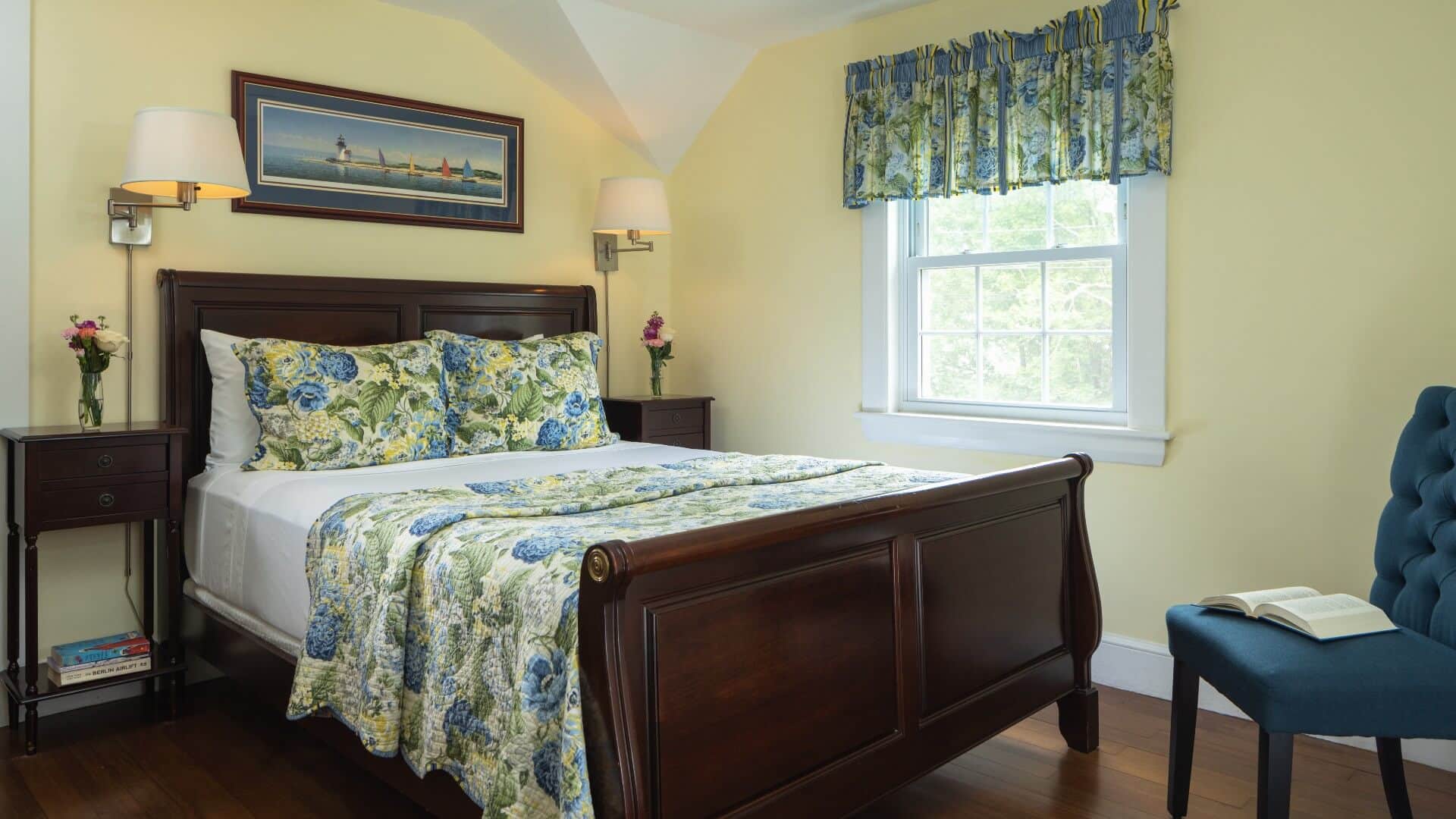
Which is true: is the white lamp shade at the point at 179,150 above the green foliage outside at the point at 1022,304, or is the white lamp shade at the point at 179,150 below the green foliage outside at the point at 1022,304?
above

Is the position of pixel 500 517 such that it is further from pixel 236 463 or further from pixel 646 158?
pixel 646 158

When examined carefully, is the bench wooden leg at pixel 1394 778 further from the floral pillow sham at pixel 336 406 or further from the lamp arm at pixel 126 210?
the lamp arm at pixel 126 210

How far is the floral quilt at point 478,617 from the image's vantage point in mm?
1684

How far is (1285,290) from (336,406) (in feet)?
9.32

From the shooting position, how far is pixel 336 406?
122 inches

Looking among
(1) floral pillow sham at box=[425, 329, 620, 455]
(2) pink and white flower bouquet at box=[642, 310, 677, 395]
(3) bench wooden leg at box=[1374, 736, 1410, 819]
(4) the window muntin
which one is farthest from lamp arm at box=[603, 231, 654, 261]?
(3) bench wooden leg at box=[1374, 736, 1410, 819]

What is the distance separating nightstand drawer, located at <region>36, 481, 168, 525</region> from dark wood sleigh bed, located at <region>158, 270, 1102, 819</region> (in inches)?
13.7

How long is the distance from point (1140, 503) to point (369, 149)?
2999 mm

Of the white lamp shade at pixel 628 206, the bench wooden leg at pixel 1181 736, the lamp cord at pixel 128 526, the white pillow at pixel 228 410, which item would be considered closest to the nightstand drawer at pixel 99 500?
the white pillow at pixel 228 410

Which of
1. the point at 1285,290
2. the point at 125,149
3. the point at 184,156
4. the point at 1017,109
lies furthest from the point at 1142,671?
the point at 125,149

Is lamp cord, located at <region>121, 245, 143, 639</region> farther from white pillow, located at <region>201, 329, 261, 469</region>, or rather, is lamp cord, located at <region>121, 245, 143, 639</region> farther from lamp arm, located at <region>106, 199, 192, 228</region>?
white pillow, located at <region>201, 329, 261, 469</region>

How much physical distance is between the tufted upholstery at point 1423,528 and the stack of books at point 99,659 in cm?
338

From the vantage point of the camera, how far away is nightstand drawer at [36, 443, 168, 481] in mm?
2781

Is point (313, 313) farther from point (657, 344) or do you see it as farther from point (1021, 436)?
point (1021, 436)
